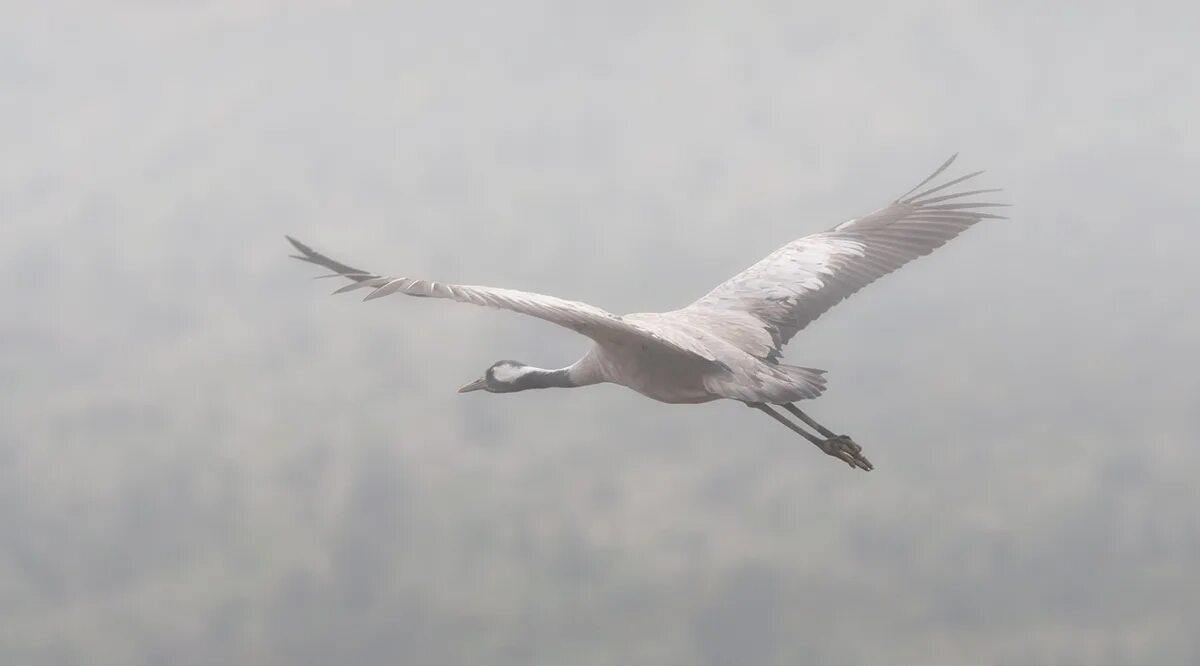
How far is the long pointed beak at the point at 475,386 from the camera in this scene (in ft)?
45.7

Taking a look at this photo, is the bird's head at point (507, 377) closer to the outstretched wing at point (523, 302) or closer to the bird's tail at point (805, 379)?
the outstretched wing at point (523, 302)

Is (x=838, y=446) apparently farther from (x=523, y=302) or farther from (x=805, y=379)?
(x=523, y=302)

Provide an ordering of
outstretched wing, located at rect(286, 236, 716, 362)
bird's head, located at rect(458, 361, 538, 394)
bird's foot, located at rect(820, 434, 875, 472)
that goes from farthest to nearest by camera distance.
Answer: bird's head, located at rect(458, 361, 538, 394), bird's foot, located at rect(820, 434, 875, 472), outstretched wing, located at rect(286, 236, 716, 362)

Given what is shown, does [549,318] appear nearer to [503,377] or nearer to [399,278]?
[399,278]

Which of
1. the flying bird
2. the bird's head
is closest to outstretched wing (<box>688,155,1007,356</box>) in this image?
the flying bird

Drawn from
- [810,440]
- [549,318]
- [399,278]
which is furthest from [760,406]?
[399,278]

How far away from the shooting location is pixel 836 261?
1441cm

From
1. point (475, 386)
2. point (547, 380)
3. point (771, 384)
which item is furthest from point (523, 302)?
point (475, 386)

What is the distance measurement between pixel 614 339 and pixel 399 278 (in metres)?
2.14

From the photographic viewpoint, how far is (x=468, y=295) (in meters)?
10.2

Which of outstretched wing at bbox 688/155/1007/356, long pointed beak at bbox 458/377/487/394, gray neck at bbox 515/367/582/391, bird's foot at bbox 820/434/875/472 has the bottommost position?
bird's foot at bbox 820/434/875/472

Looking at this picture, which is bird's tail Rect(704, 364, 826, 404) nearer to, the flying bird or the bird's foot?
the flying bird

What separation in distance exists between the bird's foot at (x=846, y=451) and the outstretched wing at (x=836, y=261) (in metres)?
0.91

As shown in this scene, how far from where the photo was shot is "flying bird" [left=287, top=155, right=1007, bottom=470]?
10.8 meters
